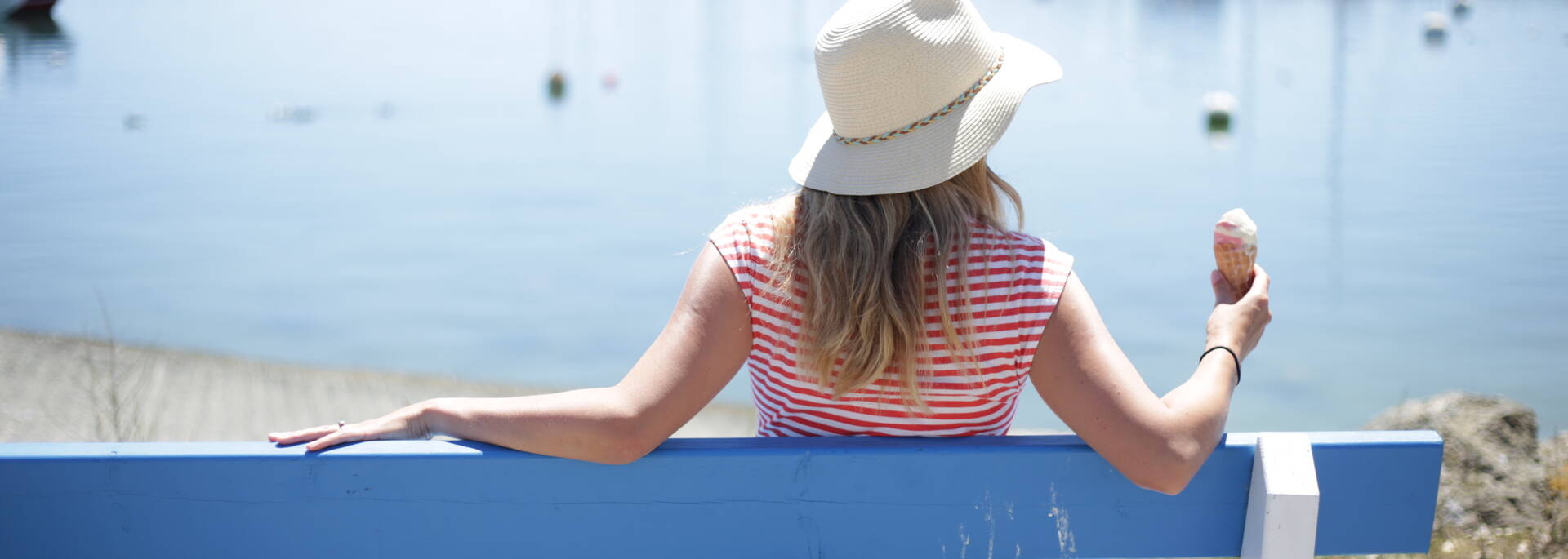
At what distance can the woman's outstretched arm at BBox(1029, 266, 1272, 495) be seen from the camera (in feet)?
4.58

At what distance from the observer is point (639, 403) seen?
141cm

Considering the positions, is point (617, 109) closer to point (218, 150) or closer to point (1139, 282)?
point (218, 150)

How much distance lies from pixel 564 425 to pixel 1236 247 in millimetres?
930

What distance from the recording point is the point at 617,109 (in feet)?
66.6

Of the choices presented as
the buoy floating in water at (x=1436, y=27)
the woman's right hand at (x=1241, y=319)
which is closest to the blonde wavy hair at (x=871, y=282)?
the woman's right hand at (x=1241, y=319)

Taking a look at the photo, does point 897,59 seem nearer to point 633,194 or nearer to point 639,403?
point 639,403

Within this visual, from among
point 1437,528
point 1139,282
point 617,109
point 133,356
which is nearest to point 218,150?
point 617,109

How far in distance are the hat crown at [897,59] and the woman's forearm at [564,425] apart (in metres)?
0.49

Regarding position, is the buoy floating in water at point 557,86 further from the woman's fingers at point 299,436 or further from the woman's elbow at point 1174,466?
the woman's elbow at point 1174,466

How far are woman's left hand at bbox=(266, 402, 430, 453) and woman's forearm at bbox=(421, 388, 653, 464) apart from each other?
0.08 metres

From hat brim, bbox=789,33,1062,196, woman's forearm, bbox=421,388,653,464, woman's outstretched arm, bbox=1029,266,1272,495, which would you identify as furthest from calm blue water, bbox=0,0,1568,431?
woman's outstretched arm, bbox=1029,266,1272,495

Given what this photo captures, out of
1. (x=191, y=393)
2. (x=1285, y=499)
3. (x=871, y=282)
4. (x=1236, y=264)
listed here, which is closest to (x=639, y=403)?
(x=871, y=282)

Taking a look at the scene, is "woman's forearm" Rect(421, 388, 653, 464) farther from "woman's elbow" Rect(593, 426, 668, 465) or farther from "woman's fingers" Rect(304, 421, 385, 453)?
"woman's fingers" Rect(304, 421, 385, 453)

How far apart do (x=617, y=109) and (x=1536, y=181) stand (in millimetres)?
13069
